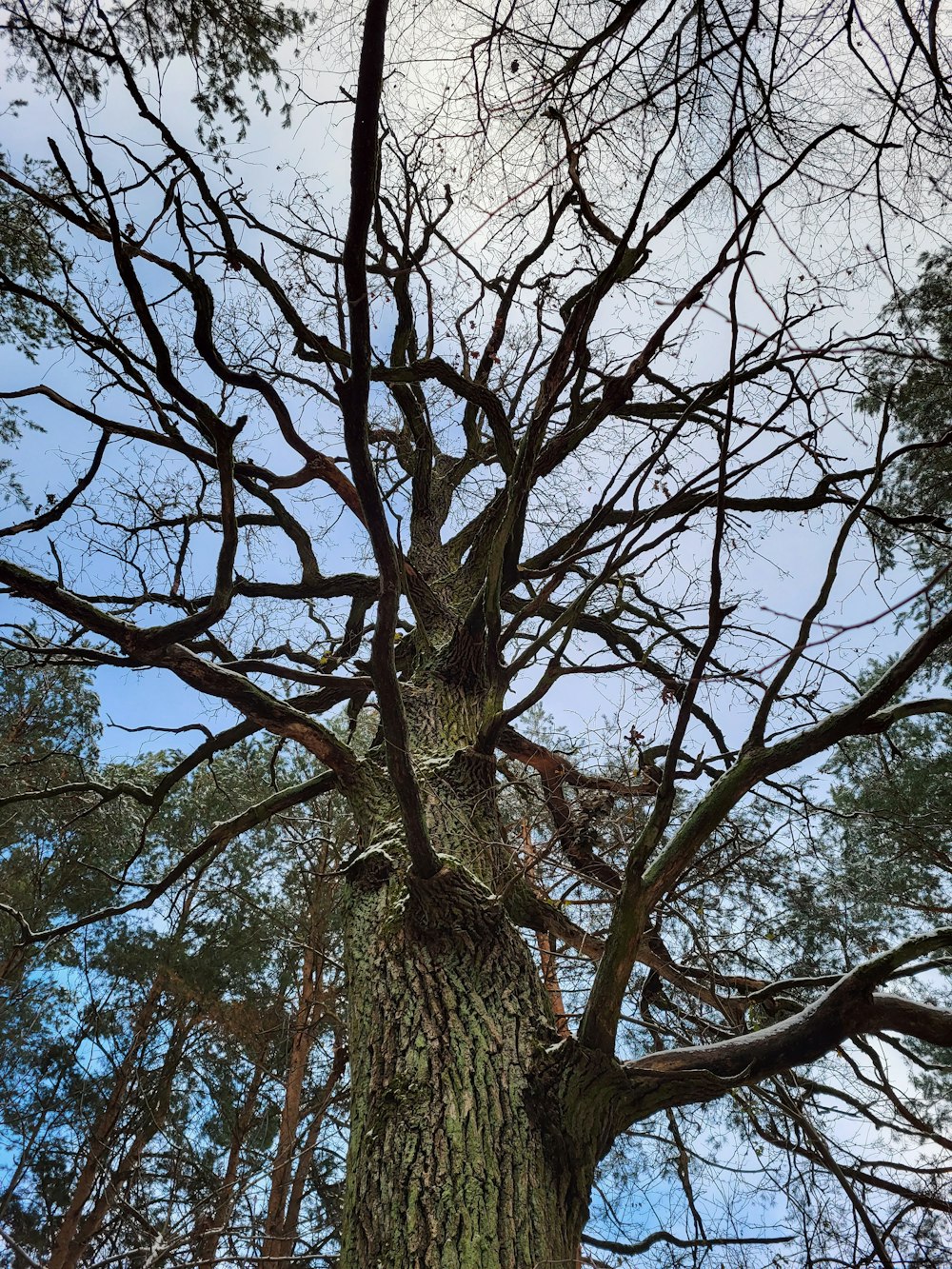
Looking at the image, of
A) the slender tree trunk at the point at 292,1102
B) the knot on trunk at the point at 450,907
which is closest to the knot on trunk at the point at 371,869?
the knot on trunk at the point at 450,907

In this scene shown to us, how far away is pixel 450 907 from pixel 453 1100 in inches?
24.1

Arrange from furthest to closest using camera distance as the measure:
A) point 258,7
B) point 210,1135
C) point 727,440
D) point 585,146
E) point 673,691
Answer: point 210,1135 → point 673,691 → point 258,7 → point 585,146 → point 727,440

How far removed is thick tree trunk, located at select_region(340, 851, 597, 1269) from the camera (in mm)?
1912

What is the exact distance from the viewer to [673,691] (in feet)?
10.5

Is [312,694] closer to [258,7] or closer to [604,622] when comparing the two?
[604,622]

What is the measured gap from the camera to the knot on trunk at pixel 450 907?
8.57 feet

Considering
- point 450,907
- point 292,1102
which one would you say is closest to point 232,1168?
point 292,1102

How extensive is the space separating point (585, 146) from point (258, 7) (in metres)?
1.18

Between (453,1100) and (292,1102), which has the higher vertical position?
(292,1102)

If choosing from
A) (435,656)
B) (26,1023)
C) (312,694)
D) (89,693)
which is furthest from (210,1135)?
(435,656)

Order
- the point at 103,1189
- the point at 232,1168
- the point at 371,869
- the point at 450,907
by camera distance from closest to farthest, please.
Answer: the point at 450,907 → the point at 371,869 → the point at 103,1189 → the point at 232,1168

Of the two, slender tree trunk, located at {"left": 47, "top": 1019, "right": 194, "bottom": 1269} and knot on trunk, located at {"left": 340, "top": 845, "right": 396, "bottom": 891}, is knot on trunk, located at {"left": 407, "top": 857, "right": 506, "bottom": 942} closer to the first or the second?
knot on trunk, located at {"left": 340, "top": 845, "right": 396, "bottom": 891}

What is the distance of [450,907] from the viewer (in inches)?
104

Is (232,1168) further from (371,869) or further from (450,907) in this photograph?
(450,907)
